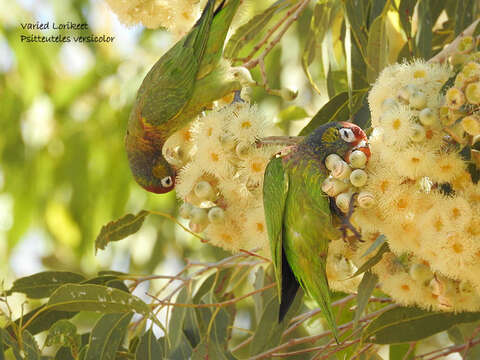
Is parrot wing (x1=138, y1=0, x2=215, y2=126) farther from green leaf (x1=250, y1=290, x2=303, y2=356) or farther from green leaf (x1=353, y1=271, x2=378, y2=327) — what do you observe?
green leaf (x1=353, y1=271, x2=378, y2=327)

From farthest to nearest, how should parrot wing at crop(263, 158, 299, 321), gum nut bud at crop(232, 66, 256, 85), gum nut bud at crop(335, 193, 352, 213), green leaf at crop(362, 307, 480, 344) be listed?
gum nut bud at crop(232, 66, 256, 85)
green leaf at crop(362, 307, 480, 344)
parrot wing at crop(263, 158, 299, 321)
gum nut bud at crop(335, 193, 352, 213)

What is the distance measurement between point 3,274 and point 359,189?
7.92ft

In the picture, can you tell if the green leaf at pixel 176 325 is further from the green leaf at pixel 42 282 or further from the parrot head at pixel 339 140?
the parrot head at pixel 339 140

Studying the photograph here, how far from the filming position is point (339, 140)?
58.1 inches

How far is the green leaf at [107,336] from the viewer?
1.78m

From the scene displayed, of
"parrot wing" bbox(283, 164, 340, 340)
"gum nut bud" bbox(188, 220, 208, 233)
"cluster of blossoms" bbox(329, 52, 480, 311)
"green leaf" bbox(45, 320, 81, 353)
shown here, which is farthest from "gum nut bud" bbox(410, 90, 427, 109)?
"green leaf" bbox(45, 320, 81, 353)

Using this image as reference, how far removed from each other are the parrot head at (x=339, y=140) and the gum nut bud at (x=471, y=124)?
204 millimetres

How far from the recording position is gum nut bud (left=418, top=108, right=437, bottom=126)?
134 centimetres

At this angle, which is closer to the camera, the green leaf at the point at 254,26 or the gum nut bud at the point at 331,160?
the gum nut bud at the point at 331,160

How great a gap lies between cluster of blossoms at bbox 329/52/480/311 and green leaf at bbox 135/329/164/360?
0.66 m

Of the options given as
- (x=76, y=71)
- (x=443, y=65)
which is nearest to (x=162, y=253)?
(x=76, y=71)

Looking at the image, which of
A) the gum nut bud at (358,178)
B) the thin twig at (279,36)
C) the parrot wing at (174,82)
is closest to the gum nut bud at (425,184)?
the gum nut bud at (358,178)

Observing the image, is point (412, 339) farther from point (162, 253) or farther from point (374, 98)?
point (162, 253)

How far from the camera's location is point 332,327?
1.44 metres
